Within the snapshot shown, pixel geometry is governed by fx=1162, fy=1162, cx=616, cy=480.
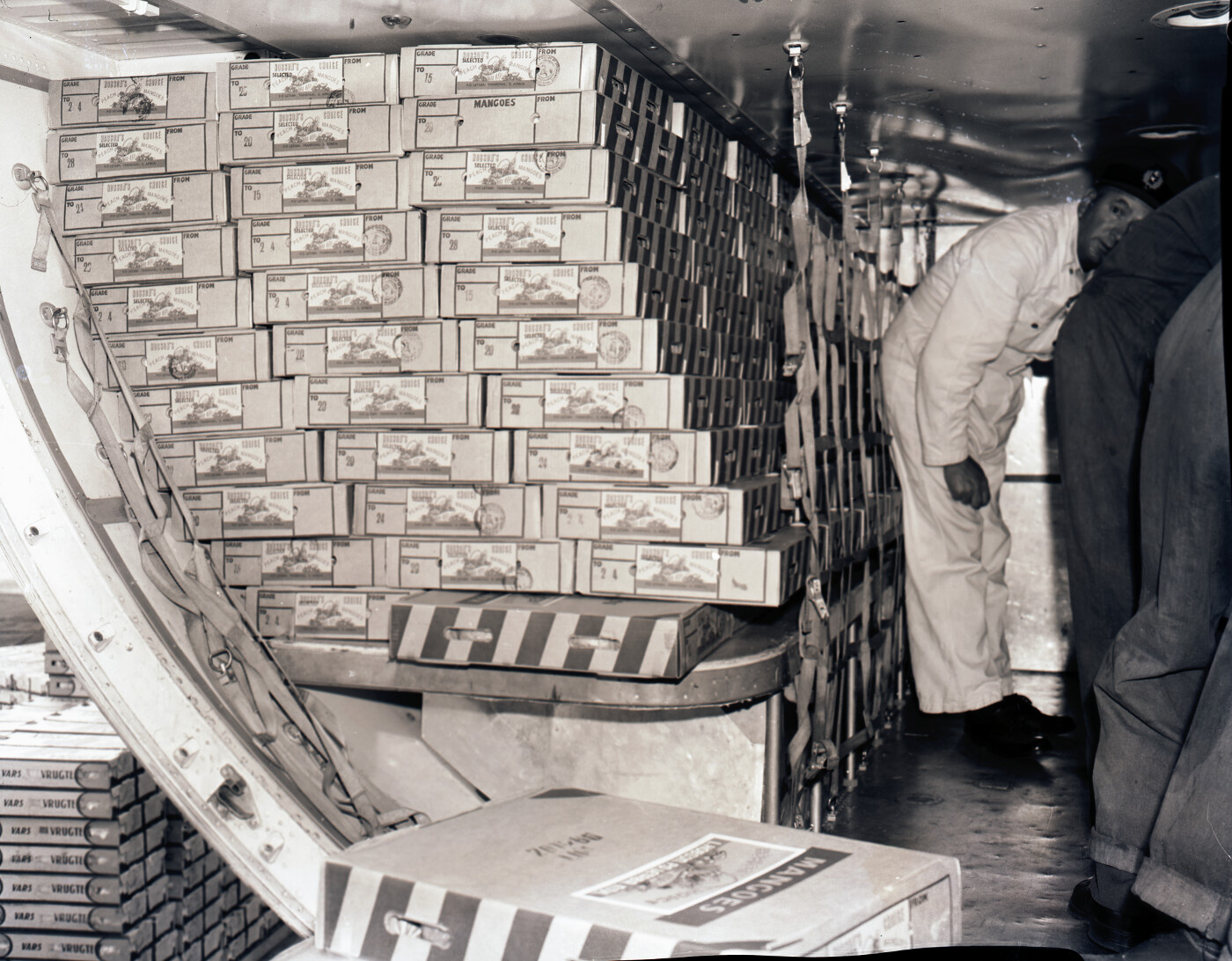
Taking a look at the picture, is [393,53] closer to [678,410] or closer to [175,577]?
[678,410]

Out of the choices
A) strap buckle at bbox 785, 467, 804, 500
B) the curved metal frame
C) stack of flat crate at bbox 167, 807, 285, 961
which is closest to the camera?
the curved metal frame

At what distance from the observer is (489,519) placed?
2.67 m

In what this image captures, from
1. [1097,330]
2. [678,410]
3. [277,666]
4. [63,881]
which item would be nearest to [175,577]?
[277,666]

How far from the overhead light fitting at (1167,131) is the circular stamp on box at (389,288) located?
80.6 inches

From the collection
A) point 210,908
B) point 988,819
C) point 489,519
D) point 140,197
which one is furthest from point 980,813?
point 140,197

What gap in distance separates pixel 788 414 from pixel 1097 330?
0.74 m

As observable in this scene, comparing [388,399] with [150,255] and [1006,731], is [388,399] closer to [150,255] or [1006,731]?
[150,255]

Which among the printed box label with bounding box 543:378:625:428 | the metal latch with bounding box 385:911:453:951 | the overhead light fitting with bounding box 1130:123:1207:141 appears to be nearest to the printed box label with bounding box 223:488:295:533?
the printed box label with bounding box 543:378:625:428

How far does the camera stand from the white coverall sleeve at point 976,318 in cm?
344

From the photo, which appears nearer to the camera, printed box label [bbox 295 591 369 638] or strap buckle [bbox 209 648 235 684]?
strap buckle [bbox 209 648 235 684]

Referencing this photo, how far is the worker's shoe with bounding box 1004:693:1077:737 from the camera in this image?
142 inches

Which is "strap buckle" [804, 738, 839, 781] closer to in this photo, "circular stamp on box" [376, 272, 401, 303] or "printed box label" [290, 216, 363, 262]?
"circular stamp on box" [376, 272, 401, 303]

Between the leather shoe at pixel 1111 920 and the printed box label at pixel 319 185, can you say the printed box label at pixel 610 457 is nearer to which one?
the printed box label at pixel 319 185

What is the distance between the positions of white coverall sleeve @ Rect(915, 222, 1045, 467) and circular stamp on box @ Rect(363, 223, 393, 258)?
174 cm
